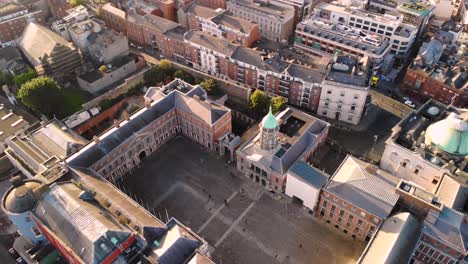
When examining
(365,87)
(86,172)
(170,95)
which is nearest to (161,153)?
(170,95)

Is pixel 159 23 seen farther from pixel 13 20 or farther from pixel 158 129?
pixel 158 129

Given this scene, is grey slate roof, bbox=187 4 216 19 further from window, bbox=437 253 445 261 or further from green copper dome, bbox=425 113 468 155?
window, bbox=437 253 445 261

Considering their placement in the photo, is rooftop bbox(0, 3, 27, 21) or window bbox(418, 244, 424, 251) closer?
window bbox(418, 244, 424, 251)

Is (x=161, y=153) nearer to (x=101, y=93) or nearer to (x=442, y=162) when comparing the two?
(x=101, y=93)

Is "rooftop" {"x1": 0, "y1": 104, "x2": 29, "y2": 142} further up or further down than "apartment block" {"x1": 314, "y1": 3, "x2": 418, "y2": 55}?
further down

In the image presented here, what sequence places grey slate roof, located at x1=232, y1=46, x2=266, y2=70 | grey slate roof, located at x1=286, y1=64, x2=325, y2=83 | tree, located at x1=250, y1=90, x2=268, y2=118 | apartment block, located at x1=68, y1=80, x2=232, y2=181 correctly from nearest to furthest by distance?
apartment block, located at x1=68, y1=80, x2=232, y2=181 < tree, located at x1=250, y1=90, x2=268, y2=118 < grey slate roof, located at x1=286, y1=64, x2=325, y2=83 < grey slate roof, located at x1=232, y1=46, x2=266, y2=70

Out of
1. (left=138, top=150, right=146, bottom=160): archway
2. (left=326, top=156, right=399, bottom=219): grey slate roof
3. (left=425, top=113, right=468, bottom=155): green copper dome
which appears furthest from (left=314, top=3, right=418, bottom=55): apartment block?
(left=138, top=150, right=146, bottom=160): archway
